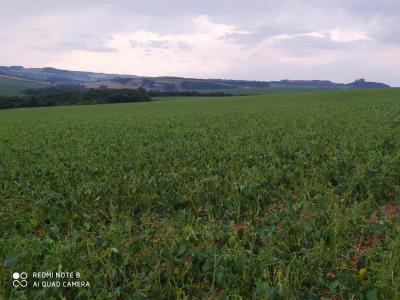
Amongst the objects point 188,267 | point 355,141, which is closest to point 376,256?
point 188,267

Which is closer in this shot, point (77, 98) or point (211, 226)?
point (211, 226)

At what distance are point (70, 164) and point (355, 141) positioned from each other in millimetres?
9057

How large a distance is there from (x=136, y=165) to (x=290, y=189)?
4.42 metres

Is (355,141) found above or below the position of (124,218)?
above

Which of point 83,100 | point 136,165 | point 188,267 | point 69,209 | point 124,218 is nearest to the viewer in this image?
point 188,267

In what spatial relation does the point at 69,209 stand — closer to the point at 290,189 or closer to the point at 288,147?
the point at 290,189

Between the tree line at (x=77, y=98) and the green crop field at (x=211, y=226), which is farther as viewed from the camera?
the tree line at (x=77, y=98)

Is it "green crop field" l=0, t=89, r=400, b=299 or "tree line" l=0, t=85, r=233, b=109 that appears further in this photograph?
"tree line" l=0, t=85, r=233, b=109

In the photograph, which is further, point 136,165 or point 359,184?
point 136,165

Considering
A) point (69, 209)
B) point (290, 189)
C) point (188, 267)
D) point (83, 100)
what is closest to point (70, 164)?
point (69, 209)

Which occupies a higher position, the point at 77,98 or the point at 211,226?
the point at 211,226

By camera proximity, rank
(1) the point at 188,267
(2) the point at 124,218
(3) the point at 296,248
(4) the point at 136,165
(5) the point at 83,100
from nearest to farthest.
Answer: (1) the point at 188,267 → (3) the point at 296,248 → (2) the point at 124,218 → (4) the point at 136,165 → (5) the point at 83,100

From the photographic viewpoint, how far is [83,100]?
89625 mm

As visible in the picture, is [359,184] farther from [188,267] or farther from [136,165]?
[136,165]
